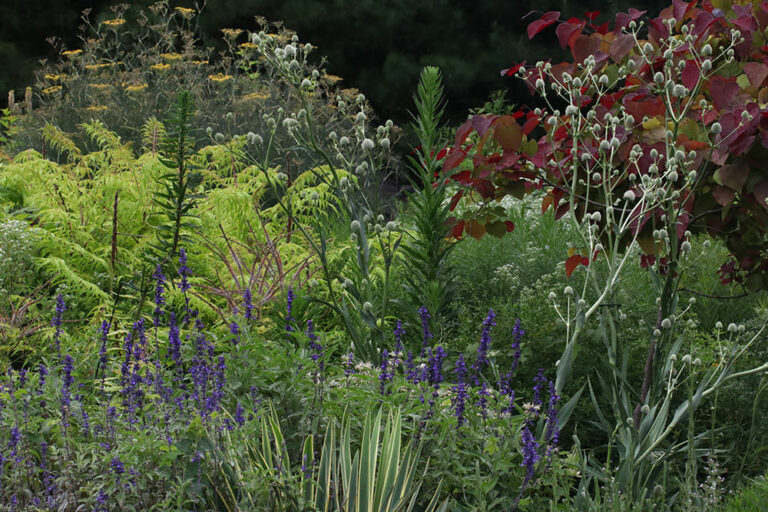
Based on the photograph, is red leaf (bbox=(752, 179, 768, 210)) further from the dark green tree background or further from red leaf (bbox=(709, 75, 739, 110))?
the dark green tree background

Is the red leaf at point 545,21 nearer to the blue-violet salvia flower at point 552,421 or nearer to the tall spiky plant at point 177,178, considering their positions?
the blue-violet salvia flower at point 552,421

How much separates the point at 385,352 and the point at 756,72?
178 cm

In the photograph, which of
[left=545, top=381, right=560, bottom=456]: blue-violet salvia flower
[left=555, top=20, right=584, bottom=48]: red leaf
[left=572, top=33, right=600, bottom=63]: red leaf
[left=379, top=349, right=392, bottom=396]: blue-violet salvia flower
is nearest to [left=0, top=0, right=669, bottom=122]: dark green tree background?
[left=555, top=20, right=584, bottom=48]: red leaf

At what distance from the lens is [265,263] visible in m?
5.00

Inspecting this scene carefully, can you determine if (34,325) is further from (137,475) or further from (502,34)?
(502,34)

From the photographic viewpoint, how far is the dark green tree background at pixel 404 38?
42.6 ft

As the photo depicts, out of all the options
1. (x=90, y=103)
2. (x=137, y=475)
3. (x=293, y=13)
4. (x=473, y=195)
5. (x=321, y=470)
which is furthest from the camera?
(x=293, y=13)

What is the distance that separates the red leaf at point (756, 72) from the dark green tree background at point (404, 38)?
9820mm

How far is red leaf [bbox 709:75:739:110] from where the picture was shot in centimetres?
302

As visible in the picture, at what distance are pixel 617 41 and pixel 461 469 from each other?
70.2 inches

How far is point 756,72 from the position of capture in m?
3.09

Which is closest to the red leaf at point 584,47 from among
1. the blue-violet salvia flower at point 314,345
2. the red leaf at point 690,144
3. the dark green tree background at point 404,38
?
the red leaf at point 690,144

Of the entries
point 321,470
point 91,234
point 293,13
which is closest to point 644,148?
point 321,470

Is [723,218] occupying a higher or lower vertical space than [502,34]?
lower
